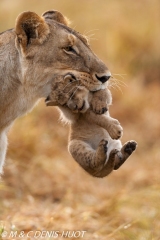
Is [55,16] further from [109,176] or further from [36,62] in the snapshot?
[109,176]

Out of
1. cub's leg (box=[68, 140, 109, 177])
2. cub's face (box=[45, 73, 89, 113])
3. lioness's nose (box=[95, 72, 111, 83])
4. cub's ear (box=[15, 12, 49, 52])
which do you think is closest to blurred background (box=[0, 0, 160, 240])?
lioness's nose (box=[95, 72, 111, 83])

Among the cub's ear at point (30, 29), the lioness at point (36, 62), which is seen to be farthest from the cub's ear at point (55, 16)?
the cub's ear at point (30, 29)

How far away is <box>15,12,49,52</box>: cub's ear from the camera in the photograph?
4621 millimetres

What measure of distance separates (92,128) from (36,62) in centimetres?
55

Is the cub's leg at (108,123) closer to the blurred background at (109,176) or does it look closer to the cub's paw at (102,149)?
the cub's paw at (102,149)

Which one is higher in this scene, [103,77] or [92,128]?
[103,77]

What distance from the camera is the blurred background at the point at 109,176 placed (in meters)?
6.02

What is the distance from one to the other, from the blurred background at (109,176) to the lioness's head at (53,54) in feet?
0.86

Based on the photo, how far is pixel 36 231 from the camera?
559 cm

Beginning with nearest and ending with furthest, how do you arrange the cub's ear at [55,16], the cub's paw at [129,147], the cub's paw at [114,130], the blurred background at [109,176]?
1. the cub's paw at [129,147]
2. the cub's paw at [114,130]
3. the cub's ear at [55,16]
4. the blurred background at [109,176]

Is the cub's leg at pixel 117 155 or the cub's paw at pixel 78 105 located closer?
the cub's leg at pixel 117 155

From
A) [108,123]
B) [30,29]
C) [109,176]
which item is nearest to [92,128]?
[108,123]

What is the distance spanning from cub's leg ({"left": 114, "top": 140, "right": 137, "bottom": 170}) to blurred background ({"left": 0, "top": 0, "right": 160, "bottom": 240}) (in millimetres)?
515

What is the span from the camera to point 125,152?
14.2ft
